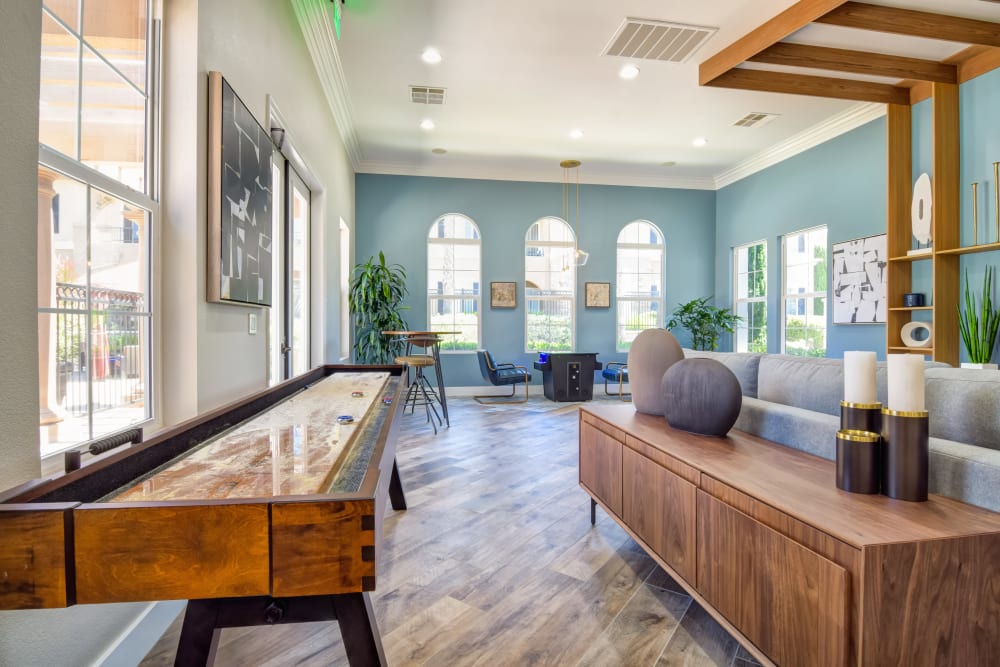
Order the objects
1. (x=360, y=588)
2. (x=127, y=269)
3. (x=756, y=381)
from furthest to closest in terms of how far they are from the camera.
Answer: (x=756, y=381), (x=127, y=269), (x=360, y=588)

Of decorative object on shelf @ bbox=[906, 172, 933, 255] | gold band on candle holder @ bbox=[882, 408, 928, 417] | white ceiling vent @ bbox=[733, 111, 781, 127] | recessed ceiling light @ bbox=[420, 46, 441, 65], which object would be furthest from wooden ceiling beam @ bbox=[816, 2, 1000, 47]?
gold band on candle holder @ bbox=[882, 408, 928, 417]

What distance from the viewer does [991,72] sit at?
4.24 metres

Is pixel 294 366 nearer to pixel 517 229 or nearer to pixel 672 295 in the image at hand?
pixel 517 229

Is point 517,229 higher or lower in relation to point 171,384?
higher

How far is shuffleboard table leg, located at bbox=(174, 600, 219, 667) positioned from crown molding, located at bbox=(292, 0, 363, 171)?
380 cm

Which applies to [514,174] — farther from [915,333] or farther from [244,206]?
[244,206]

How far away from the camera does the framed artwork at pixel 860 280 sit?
17.8ft

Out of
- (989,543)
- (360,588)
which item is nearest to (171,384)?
(360,588)

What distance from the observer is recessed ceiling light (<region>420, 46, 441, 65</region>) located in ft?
14.6

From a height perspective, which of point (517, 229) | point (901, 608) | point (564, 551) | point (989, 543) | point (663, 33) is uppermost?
point (663, 33)

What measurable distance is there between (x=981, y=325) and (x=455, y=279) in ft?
19.8

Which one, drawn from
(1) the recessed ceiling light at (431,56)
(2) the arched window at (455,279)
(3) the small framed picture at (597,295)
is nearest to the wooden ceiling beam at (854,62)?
(1) the recessed ceiling light at (431,56)

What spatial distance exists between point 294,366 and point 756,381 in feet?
11.5

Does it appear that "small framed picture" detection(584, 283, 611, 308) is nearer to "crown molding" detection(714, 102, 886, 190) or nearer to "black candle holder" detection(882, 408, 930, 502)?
"crown molding" detection(714, 102, 886, 190)
